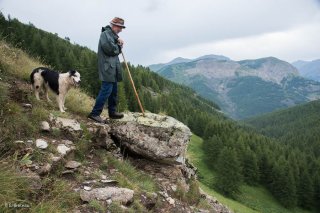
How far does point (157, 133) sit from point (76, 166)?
337 cm


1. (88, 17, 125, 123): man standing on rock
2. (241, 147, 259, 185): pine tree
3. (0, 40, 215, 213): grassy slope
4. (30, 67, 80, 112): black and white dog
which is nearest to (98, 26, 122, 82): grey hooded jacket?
(88, 17, 125, 123): man standing on rock

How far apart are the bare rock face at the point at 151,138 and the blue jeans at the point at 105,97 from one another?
2.11 feet

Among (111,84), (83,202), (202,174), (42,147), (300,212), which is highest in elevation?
(111,84)

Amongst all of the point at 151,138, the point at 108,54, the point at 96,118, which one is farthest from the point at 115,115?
the point at 108,54

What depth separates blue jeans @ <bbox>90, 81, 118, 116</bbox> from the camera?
34.1 ft

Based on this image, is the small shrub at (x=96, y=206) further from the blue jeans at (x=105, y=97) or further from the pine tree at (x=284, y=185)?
the pine tree at (x=284, y=185)

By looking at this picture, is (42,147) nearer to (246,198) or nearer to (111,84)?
(111,84)

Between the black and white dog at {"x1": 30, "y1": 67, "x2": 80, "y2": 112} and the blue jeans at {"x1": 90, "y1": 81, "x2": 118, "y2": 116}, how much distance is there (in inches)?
32.5

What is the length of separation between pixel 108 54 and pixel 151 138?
2.99 metres

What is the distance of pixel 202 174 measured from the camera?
67250 mm

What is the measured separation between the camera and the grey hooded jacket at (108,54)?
9906 mm

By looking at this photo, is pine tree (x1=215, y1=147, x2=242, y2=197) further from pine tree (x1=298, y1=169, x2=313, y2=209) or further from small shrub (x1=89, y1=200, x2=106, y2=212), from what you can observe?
small shrub (x1=89, y1=200, x2=106, y2=212)

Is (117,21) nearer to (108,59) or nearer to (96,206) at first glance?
(108,59)

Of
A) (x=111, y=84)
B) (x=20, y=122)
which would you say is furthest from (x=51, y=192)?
(x=111, y=84)
